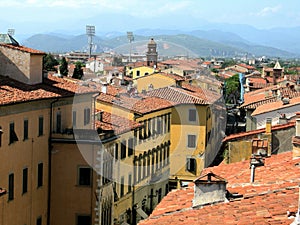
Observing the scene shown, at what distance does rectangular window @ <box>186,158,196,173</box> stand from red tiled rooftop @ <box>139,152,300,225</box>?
1270 inches

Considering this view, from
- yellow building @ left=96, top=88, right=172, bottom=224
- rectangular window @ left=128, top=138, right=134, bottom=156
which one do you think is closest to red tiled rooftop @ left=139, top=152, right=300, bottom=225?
yellow building @ left=96, top=88, right=172, bottom=224

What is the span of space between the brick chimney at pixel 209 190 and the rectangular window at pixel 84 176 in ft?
49.7

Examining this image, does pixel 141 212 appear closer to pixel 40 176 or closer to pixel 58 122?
pixel 58 122

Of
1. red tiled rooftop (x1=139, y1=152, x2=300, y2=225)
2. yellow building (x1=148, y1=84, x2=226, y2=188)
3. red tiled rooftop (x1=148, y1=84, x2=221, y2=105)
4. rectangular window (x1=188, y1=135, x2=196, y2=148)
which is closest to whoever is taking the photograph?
red tiled rooftop (x1=139, y1=152, x2=300, y2=225)

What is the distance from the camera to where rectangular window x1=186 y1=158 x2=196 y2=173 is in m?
48.4

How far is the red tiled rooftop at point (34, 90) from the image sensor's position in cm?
2441

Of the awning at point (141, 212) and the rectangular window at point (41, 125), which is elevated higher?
the rectangular window at point (41, 125)

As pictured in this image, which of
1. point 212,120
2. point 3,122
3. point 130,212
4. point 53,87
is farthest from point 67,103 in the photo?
point 212,120

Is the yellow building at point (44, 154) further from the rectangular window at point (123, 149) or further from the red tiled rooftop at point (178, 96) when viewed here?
the red tiled rooftop at point (178, 96)

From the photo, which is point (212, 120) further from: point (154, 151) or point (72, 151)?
point (72, 151)

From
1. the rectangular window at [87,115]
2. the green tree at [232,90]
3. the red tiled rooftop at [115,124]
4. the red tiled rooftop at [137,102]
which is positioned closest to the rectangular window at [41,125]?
the red tiled rooftop at [115,124]

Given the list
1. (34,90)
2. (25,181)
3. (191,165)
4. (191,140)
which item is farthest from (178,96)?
(25,181)

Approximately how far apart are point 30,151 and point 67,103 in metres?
4.03

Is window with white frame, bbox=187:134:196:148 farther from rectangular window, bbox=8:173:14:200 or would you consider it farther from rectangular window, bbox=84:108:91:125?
rectangular window, bbox=8:173:14:200
